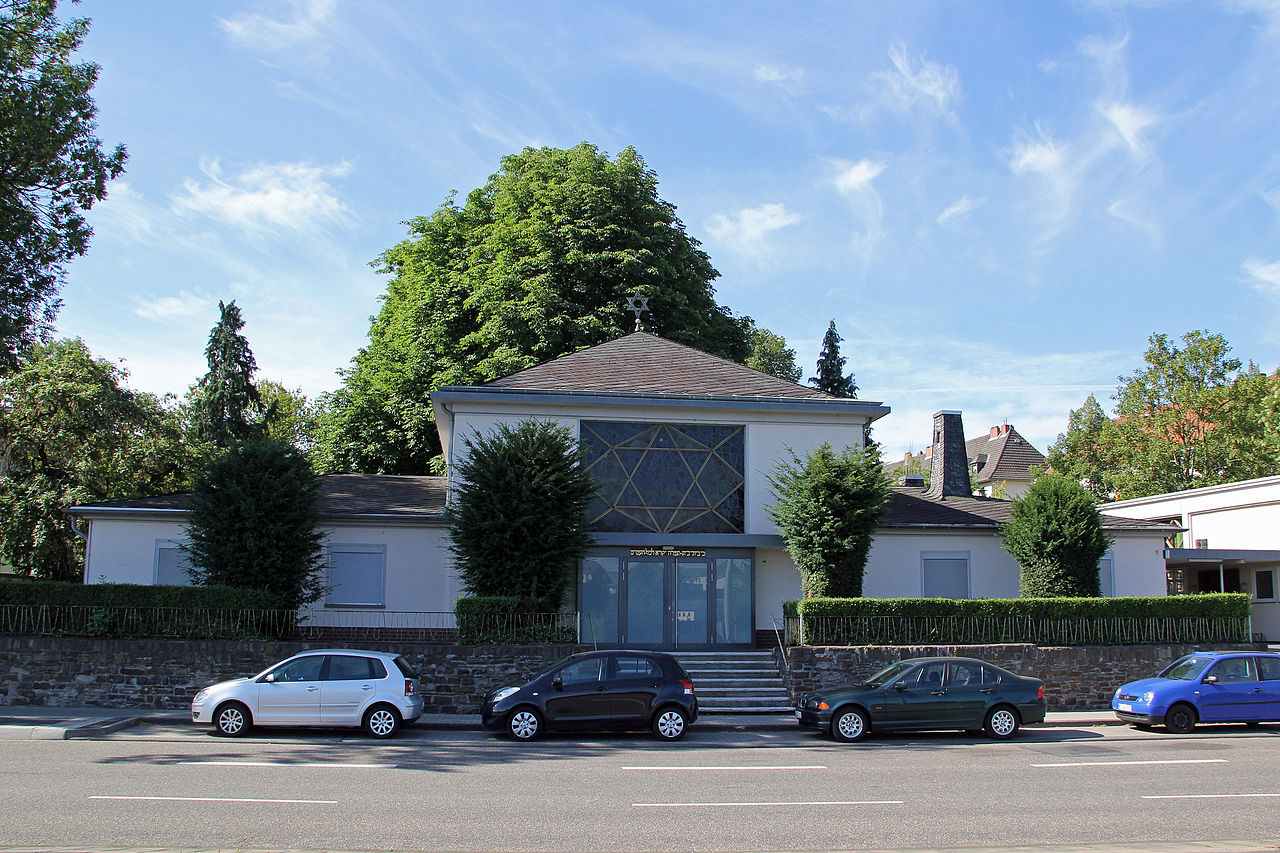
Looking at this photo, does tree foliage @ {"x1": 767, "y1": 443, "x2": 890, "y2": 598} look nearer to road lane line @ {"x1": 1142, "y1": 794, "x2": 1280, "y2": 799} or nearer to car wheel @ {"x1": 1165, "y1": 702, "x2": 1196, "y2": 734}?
car wheel @ {"x1": 1165, "y1": 702, "x2": 1196, "y2": 734}

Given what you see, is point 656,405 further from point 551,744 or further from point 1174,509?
point 1174,509

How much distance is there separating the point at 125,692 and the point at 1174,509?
126ft

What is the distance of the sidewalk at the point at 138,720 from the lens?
48.5ft

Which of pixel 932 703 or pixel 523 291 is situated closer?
pixel 932 703

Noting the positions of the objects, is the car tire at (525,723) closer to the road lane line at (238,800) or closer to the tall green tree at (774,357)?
the road lane line at (238,800)

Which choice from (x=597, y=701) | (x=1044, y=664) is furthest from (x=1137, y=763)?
(x=597, y=701)

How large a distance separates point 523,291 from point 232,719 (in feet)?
61.2

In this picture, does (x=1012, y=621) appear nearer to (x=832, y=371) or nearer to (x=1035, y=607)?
(x=1035, y=607)

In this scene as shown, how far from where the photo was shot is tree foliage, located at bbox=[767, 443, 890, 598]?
20.1 metres

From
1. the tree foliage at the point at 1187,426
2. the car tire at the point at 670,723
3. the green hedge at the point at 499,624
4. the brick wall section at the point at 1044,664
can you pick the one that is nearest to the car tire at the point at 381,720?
the green hedge at the point at 499,624

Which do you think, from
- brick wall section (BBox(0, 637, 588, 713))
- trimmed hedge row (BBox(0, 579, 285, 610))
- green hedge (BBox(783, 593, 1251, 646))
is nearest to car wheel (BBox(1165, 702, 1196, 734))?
green hedge (BBox(783, 593, 1251, 646))

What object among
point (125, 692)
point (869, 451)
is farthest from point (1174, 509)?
point (125, 692)

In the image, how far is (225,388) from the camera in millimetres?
41688

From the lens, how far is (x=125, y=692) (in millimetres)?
17562
